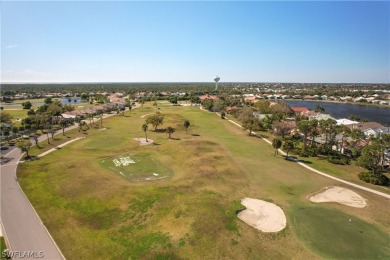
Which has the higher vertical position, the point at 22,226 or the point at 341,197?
the point at 22,226

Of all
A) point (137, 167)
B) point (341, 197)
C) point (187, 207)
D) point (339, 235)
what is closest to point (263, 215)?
point (339, 235)

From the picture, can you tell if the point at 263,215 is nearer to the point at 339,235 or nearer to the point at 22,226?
the point at 339,235

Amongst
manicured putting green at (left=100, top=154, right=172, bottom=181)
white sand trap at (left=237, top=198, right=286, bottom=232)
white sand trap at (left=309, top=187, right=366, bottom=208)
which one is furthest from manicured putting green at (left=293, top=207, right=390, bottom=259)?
manicured putting green at (left=100, top=154, right=172, bottom=181)

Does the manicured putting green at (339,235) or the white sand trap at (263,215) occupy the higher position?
the white sand trap at (263,215)

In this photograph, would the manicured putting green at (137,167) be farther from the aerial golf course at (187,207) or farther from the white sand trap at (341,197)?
the white sand trap at (341,197)

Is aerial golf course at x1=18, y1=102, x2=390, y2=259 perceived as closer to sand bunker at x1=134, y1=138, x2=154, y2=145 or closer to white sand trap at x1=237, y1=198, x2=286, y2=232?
white sand trap at x1=237, y1=198, x2=286, y2=232

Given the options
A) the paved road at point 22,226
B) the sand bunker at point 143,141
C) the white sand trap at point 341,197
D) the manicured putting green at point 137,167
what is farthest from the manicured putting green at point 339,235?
the sand bunker at point 143,141
